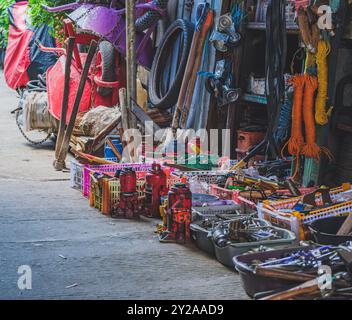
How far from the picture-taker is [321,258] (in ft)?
20.0

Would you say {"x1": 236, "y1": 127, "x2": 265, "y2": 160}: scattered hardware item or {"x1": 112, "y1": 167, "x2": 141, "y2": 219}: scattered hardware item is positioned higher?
{"x1": 236, "y1": 127, "x2": 265, "y2": 160}: scattered hardware item

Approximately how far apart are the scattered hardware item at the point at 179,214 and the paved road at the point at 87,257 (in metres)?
0.13

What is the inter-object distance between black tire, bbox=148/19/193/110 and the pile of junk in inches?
0.9

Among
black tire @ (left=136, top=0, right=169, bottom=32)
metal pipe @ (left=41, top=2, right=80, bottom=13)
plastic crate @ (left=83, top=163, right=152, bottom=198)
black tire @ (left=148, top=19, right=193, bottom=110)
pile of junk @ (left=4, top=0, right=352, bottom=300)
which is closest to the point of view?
pile of junk @ (left=4, top=0, right=352, bottom=300)

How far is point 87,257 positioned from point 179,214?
1012 millimetres

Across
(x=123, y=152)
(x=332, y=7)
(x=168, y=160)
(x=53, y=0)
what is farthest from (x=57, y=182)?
(x=53, y=0)

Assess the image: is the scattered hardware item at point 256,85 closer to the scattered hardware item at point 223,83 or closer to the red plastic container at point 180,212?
the scattered hardware item at point 223,83

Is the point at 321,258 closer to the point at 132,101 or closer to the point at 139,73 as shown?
the point at 132,101

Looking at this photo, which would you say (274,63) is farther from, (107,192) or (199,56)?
(107,192)

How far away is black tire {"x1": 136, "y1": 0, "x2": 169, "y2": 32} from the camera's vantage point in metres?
13.7

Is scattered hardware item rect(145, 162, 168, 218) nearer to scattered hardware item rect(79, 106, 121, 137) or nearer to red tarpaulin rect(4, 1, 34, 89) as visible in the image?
scattered hardware item rect(79, 106, 121, 137)

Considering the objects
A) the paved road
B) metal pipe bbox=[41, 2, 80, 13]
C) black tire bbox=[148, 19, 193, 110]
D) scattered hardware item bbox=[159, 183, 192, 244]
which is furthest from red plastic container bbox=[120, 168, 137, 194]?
metal pipe bbox=[41, 2, 80, 13]

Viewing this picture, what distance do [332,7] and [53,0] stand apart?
30.7 feet

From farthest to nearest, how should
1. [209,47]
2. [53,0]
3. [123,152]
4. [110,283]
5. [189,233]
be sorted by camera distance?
1. [53,0]
2. [209,47]
3. [123,152]
4. [189,233]
5. [110,283]
